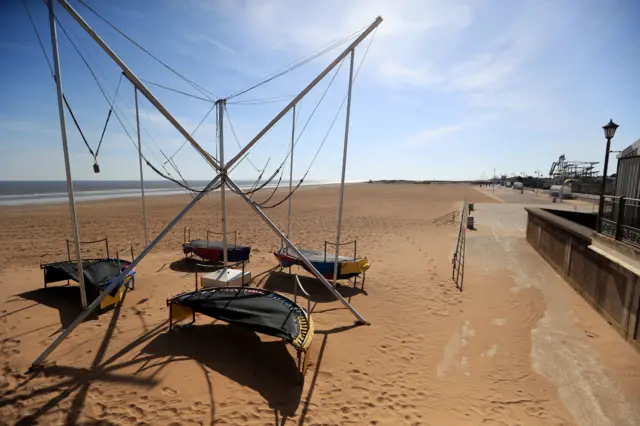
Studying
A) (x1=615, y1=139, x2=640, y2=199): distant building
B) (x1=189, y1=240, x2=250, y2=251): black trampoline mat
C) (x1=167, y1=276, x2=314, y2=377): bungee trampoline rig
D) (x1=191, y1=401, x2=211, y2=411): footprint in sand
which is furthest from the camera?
(x1=189, y1=240, x2=250, y2=251): black trampoline mat

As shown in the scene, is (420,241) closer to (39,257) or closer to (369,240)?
(369,240)

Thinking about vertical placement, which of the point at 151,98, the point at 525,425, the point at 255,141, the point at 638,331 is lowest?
the point at 525,425

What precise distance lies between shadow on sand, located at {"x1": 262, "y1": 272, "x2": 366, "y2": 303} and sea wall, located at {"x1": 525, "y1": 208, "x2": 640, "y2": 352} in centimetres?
705

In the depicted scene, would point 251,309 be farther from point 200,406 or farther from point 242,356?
point 200,406

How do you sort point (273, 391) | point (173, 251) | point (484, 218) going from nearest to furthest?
point (273, 391) → point (173, 251) → point (484, 218)

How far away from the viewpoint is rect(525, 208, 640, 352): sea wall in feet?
24.1

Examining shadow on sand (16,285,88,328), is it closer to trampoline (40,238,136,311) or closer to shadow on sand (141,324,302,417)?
trampoline (40,238,136,311)

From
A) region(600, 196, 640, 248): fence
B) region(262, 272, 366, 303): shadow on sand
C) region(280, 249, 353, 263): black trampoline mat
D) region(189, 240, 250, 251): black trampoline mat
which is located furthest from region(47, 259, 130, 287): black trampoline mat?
region(600, 196, 640, 248): fence

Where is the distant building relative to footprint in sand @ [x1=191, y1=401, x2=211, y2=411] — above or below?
above

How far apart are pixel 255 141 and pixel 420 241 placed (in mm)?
14303

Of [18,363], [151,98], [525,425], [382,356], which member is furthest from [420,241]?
[18,363]

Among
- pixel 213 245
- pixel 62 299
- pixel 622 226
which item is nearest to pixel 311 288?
pixel 213 245

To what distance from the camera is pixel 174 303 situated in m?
7.30

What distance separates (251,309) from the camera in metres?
6.91
